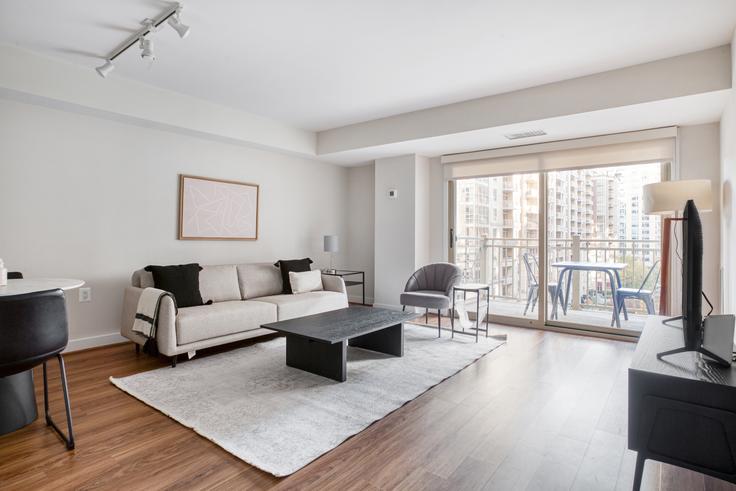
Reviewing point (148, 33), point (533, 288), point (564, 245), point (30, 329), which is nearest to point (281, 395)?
point (30, 329)

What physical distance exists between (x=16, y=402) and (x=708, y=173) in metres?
5.67

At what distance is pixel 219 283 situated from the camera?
427cm

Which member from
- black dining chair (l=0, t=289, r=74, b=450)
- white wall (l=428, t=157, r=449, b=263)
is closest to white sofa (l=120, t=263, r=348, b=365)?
black dining chair (l=0, t=289, r=74, b=450)

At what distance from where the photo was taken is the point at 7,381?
213 centimetres

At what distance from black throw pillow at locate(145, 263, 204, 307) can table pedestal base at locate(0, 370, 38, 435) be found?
4.56 ft

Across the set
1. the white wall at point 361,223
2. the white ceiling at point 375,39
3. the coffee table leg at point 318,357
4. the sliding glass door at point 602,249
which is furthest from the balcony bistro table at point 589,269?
the coffee table leg at point 318,357

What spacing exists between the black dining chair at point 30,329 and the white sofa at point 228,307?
122 centimetres

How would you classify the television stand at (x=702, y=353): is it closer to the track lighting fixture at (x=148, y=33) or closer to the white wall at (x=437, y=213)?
the track lighting fixture at (x=148, y=33)

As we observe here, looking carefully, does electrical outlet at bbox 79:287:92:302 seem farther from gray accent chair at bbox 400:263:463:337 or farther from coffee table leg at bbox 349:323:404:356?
gray accent chair at bbox 400:263:463:337

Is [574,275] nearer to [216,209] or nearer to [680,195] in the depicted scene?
[680,195]

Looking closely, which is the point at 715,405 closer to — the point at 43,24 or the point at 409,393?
the point at 409,393

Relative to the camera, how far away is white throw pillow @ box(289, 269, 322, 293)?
187 inches

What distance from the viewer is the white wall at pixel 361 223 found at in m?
6.45

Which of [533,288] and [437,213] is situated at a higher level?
[437,213]
